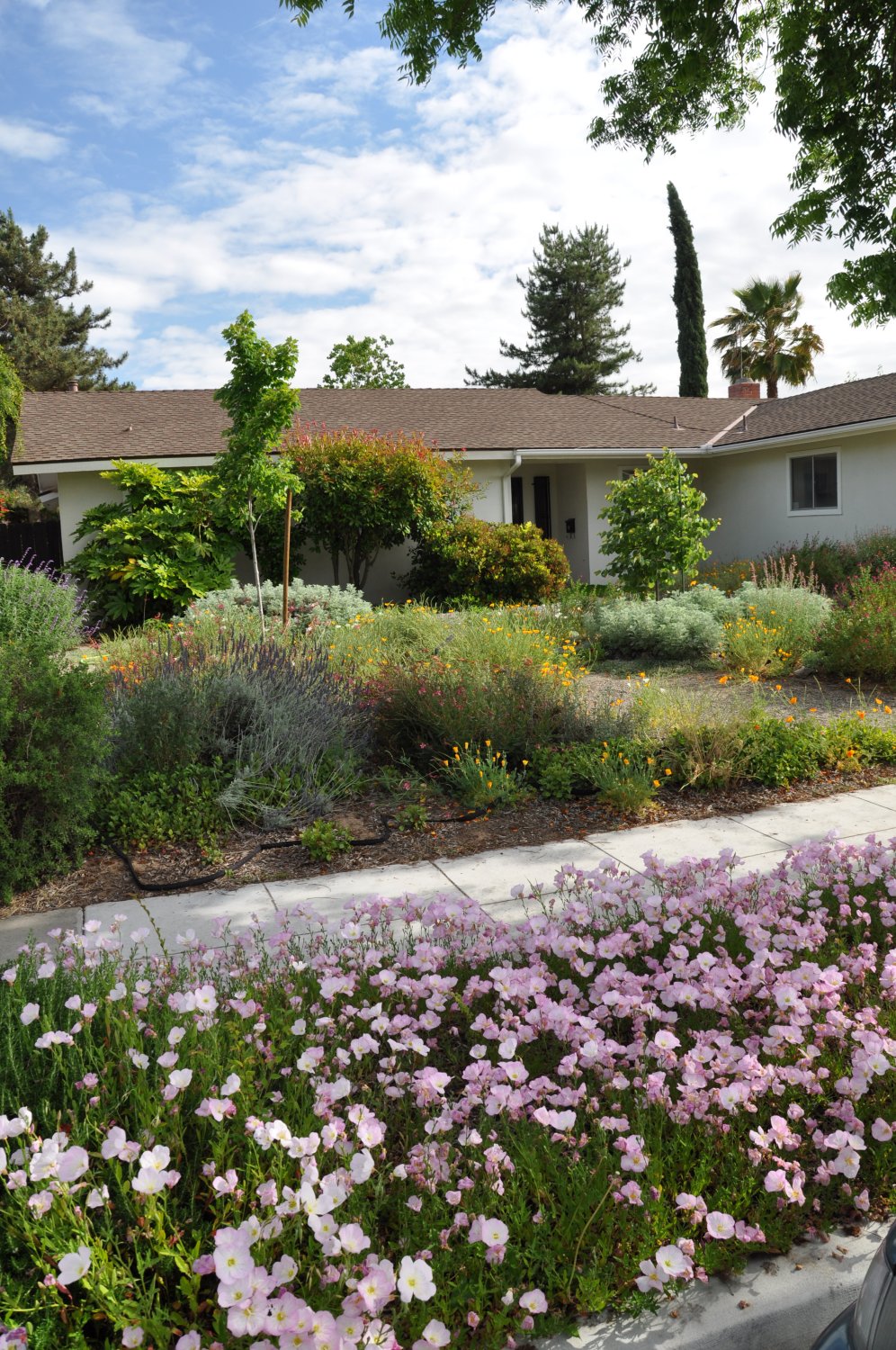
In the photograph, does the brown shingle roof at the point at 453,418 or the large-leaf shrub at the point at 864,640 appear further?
the brown shingle roof at the point at 453,418

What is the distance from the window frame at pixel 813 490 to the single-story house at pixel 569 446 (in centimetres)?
3

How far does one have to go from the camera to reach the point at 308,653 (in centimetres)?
797

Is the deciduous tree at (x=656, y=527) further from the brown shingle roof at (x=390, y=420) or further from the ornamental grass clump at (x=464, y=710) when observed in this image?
the ornamental grass clump at (x=464, y=710)

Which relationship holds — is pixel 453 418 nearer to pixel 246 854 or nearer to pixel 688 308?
pixel 688 308

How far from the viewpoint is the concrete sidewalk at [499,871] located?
442 cm

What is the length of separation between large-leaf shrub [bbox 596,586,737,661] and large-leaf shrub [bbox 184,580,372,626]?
3.62 m

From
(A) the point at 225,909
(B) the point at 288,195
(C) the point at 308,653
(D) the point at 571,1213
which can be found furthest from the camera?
(B) the point at 288,195

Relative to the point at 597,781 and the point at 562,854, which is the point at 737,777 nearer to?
the point at 597,781

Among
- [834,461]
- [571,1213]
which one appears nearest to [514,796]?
[571,1213]

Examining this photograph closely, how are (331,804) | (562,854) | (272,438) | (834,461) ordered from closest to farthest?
(562,854)
(331,804)
(272,438)
(834,461)

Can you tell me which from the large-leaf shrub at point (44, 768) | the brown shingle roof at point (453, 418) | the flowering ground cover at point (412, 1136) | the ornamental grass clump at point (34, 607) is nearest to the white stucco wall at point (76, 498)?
the brown shingle roof at point (453, 418)

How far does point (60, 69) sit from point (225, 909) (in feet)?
25.3

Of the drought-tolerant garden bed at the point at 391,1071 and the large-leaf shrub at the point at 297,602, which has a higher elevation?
the large-leaf shrub at the point at 297,602

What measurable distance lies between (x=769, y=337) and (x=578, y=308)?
31.6ft
